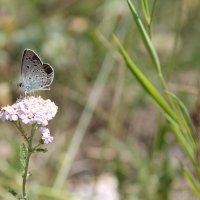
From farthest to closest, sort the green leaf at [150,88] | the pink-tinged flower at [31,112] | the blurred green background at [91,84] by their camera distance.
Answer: the blurred green background at [91,84], the green leaf at [150,88], the pink-tinged flower at [31,112]

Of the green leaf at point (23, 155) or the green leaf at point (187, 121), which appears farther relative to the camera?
the green leaf at point (187, 121)

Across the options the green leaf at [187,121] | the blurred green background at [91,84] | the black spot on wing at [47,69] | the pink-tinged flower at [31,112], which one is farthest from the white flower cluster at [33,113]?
the blurred green background at [91,84]

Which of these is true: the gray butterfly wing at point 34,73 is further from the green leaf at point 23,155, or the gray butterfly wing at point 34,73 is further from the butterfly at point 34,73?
the green leaf at point 23,155

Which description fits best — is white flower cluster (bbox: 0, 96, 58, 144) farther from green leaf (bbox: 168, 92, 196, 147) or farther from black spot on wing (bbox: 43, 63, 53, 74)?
green leaf (bbox: 168, 92, 196, 147)

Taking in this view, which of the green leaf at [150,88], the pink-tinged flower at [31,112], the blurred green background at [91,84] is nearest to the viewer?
the pink-tinged flower at [31,112]

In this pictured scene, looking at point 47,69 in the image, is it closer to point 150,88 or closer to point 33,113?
point 33,113

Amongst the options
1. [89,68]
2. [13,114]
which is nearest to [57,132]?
[89,68]

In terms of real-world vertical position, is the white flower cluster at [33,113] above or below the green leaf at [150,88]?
below
